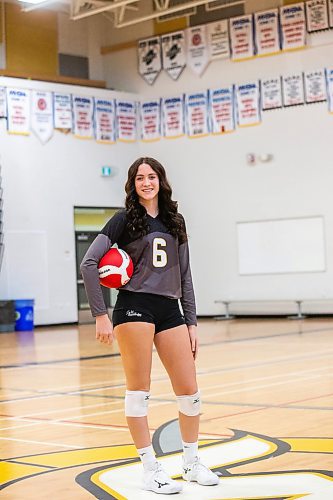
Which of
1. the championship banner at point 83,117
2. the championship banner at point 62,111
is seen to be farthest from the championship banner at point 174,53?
the championship banner at point 62,111

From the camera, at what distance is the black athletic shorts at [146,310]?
5.60 meters

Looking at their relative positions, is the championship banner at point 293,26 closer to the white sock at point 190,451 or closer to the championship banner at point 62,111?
the championship banner at point 62,111

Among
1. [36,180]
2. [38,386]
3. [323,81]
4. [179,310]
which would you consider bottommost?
[38,386]

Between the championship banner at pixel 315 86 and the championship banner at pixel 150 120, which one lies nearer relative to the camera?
the championship banner at pixel 315 86

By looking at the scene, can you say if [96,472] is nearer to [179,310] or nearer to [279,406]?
[179,310]

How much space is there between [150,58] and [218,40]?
242cm

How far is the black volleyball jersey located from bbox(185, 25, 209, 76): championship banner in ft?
68.0

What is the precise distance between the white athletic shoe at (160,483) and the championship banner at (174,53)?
2188 cm

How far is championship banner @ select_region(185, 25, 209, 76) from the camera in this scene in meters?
25.9

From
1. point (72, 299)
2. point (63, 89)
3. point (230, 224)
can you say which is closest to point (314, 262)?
point (230, 224)

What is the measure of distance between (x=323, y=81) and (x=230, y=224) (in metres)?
4.67

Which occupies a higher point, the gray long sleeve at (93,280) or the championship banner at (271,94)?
the championship banner at (271,94)

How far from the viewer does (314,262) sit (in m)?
24.0

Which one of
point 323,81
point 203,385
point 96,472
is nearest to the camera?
Result: point 96,472
